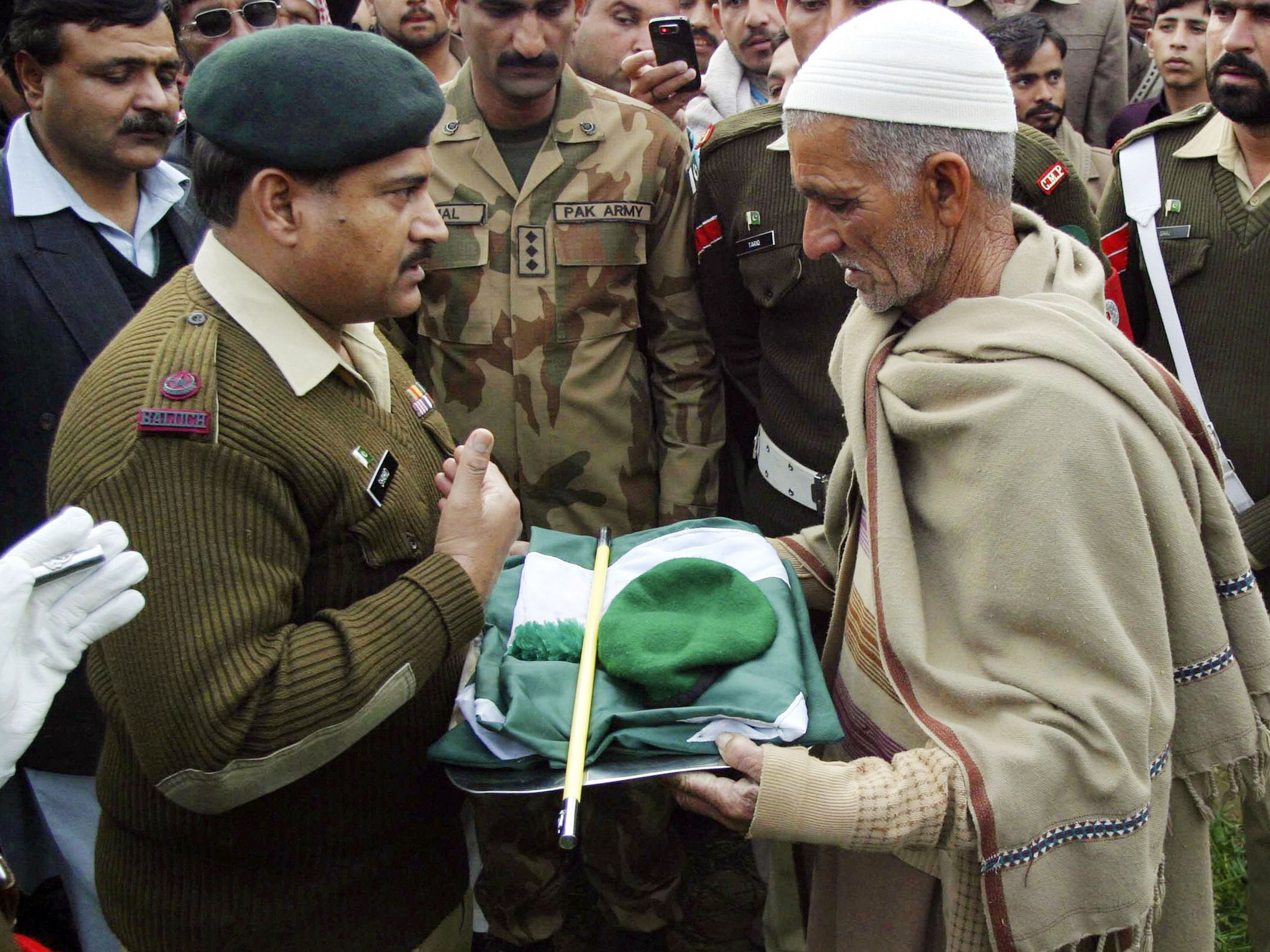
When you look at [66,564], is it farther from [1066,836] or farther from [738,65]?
[738,65]

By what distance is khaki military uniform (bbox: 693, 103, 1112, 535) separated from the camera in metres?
3.44

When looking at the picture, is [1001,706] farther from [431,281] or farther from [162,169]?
[162,169]

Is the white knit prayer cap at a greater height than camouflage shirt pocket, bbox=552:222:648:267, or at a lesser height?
greater

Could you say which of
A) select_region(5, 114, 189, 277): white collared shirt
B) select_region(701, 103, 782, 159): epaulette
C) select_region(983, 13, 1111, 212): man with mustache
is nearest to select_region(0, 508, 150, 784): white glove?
select_region(5, 114, 189, 277): white collared shirt

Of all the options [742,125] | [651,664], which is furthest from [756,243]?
[651,664]

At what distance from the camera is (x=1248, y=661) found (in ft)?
6.98

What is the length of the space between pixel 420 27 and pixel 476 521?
351 centimetres

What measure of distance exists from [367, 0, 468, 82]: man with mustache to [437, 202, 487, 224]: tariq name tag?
157 centimetres

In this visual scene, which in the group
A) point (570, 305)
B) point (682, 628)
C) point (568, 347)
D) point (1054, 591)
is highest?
point (1054, 591)

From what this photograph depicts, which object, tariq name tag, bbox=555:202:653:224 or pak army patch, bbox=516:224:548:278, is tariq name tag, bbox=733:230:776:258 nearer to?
tariq name tag, bbox=555:202:653:224

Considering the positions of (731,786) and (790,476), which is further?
(790,476)

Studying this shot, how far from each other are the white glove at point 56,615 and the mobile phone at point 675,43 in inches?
112

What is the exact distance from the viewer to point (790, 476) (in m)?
3.57

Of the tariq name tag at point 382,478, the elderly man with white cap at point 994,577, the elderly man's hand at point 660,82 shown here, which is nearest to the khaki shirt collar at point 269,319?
the tariq name tag at point 382,478
